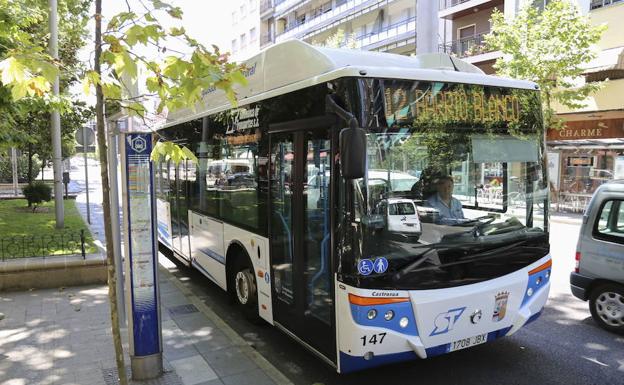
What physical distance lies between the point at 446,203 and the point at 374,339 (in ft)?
4.54

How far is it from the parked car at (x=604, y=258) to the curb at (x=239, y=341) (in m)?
4.02

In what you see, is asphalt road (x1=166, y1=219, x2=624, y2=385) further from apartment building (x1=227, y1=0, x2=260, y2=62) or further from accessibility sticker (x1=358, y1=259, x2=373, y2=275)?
apartment building (x1=227, y1=0, x2=260, y2=62)

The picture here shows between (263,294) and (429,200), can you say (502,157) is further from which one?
(263,294)

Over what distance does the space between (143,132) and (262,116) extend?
1528mm

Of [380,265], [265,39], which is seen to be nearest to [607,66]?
[380,265]

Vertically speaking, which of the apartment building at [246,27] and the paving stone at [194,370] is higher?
the apartment building at [246,27]

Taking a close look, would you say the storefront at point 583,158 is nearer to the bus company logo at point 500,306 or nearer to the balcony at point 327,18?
the balcony at point 327,18

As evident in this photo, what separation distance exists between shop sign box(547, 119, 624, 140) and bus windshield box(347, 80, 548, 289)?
61.4 ft

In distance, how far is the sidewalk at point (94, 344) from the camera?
4.57 m

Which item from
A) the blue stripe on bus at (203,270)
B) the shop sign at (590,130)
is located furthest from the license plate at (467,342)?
the shop sign at (590,130)

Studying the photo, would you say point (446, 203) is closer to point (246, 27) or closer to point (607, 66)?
point (607, 66)

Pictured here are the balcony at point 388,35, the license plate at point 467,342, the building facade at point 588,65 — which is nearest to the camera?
the license plate at point 467,342

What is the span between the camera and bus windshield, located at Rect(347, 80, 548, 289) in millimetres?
3994

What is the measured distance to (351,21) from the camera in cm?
3728
